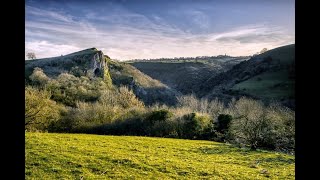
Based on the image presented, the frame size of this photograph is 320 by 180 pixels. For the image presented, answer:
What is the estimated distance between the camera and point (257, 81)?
316 feet

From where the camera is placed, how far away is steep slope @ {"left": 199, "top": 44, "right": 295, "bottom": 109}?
256ft

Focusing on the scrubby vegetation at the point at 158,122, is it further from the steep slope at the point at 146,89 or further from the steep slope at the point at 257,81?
the steep slope at the point at 146,89

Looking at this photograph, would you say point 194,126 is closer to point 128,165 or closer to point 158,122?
point 158,122

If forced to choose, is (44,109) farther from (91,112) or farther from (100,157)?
(100,157)

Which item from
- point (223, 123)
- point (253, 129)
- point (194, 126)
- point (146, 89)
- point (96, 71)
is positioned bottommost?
point (194, 126)

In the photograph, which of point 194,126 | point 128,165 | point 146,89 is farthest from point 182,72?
point 128,165

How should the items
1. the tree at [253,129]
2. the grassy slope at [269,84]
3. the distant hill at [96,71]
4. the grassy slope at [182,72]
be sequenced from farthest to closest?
the grassy slope at [182,72]
the distant hill at [96,71]
the grassy slope at [269,84]
the tree at [253,129]

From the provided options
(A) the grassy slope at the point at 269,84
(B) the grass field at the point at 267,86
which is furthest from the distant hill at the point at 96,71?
(A) the grassy slope at the point at 269,84

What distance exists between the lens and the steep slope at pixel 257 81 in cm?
7812

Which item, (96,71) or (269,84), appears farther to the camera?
(96,71)

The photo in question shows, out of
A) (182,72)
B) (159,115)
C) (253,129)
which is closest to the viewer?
(253,129)

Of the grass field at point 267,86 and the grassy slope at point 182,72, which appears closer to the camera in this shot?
the grass field at point 267,86
